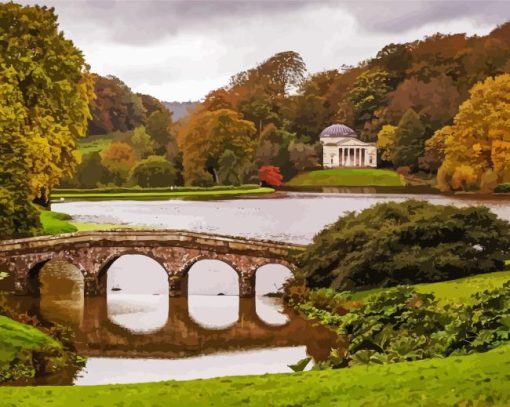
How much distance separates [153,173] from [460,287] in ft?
95.8

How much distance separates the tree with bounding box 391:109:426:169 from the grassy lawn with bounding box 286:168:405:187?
0.85 m

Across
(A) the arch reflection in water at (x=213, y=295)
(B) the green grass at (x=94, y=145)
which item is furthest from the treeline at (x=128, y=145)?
(A) the arch reflection in water at (x=213, y=295)

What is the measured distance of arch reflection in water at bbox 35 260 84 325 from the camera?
24.7 meters

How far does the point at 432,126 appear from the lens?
43.2m

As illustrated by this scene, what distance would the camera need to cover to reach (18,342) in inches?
683

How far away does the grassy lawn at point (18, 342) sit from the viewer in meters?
16.9

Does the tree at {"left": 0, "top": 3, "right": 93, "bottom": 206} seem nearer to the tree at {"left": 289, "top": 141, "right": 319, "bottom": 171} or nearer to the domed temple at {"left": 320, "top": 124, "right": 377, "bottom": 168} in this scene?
the tree at {"left": 289, "top": 141, "right": 319, "bottom": 171}

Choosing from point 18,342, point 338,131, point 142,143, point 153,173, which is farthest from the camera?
point 142,143

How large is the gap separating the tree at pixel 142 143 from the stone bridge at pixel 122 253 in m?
23.9

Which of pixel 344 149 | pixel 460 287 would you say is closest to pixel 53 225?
pixel 344 149

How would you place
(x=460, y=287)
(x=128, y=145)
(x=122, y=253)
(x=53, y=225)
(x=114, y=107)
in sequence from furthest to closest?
(x=114, y=107), (x=128, y=145), (x=53, y=225), (x=122, y=253), (x=460, y=287)

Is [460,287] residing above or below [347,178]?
below

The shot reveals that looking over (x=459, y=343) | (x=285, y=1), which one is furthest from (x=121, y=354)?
(x=285, y=1)

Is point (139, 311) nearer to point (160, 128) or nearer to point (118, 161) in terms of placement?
point (118, 161)
